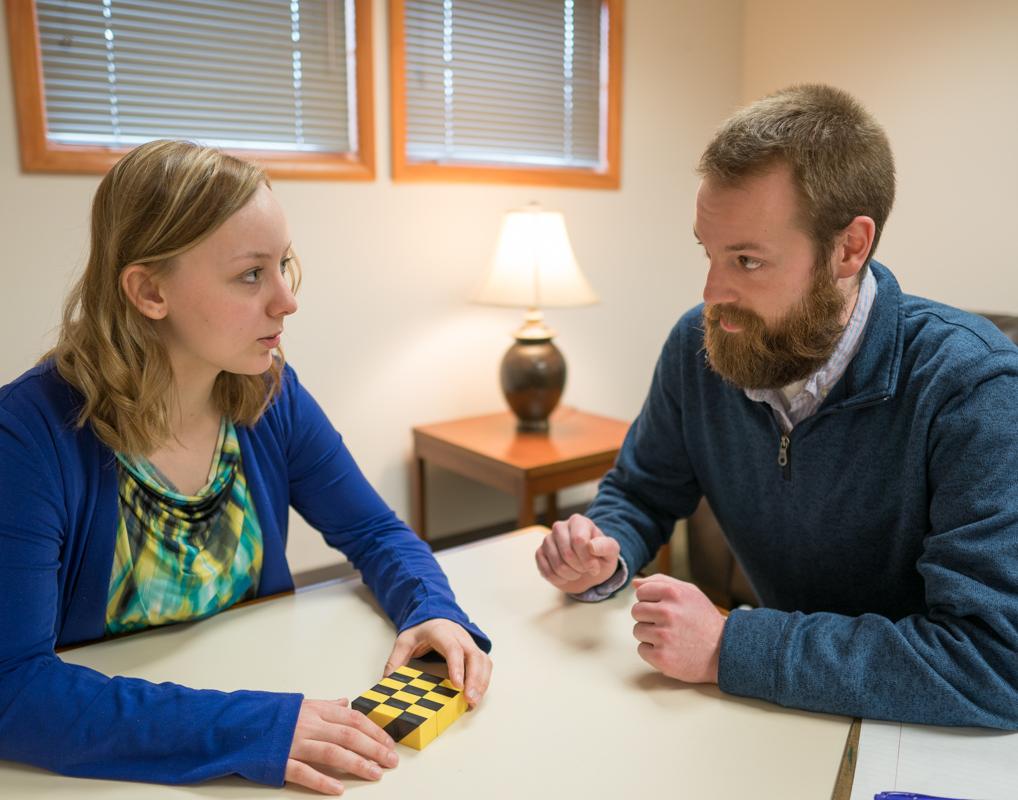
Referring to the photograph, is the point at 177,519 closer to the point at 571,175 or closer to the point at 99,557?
the point at 99,557

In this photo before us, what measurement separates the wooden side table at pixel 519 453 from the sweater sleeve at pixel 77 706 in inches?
65.3

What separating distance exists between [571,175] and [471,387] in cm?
87

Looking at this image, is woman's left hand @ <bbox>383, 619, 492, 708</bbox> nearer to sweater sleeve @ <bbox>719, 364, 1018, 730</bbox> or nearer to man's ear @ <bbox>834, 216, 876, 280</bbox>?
A: sweater sleeve @ <bbox>719, 364, 1018, 730</bbox>

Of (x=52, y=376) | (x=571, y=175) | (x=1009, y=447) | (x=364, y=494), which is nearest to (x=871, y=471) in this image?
(x=1009, y=447)

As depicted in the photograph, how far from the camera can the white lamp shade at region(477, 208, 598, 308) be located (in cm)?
282

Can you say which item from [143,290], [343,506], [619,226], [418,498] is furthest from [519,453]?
[143,290]

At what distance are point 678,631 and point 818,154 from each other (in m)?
0.64

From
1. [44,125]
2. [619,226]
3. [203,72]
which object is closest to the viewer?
[44,125]

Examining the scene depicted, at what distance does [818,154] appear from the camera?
1161mm

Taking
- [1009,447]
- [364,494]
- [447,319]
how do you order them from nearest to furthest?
[1009,447], [364,494], [447,319]

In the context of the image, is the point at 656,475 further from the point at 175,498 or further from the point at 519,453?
the point at 519,453

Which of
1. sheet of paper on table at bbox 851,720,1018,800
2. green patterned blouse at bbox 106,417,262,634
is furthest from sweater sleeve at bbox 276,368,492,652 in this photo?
sheet of paper on table at bbox 851,720,1018,800

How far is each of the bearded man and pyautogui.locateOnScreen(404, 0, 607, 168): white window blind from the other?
1799mm

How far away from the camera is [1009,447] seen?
40.8 inches
